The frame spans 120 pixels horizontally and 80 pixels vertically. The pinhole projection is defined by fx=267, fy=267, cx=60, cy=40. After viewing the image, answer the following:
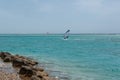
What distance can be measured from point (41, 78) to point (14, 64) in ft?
39.9

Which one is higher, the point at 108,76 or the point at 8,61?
the point at 8,61

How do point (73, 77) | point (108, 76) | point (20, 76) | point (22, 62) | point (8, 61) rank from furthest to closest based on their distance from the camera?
point (8, 61) → point (22, 62) → point (108, 76) → point (73, 77) → point (20, 76)

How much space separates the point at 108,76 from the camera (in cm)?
3111

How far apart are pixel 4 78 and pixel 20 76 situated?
2729 millimetres

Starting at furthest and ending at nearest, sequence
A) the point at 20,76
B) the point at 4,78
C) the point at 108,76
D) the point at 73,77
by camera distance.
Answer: the point at 108,76, the point at 73,77, the point at 20,76, the point at 4,78

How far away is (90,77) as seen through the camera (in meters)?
29.6

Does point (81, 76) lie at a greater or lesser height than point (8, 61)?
lesser

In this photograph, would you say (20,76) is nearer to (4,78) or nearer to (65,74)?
(4,78)

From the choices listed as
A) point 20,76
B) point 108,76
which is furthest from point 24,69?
point 108,76

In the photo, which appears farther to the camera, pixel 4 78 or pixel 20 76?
pixel 20 76

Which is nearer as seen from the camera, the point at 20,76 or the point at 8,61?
the point at 20,76

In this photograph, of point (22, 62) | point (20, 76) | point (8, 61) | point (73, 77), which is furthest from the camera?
point (8, 61)

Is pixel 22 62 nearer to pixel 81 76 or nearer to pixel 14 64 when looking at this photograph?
pixel 14 64

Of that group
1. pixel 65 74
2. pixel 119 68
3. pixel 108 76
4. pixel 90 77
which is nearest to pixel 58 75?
pixel 65 74
